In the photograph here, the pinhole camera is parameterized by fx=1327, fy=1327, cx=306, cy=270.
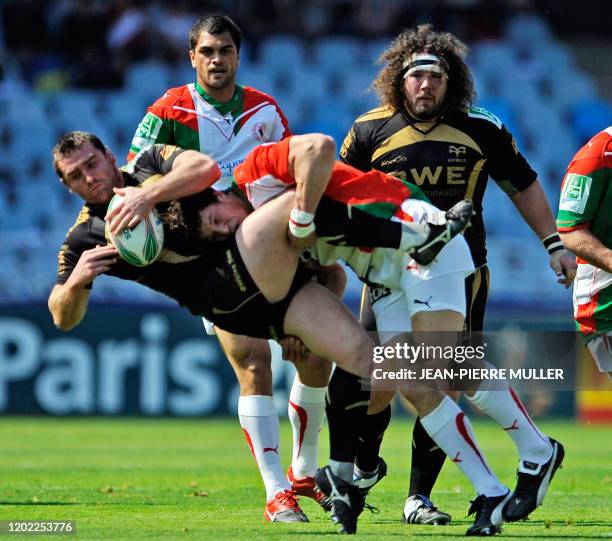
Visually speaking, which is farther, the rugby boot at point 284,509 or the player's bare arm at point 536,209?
the player's bare arm at point 536,209

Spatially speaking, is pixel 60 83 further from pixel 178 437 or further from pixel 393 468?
pixel 393 468

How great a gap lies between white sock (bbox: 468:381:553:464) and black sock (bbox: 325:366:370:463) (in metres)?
0.62

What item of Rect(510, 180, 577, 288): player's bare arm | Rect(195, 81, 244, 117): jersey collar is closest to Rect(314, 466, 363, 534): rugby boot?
Rect(510, 180, 577, 288): player's bare arm

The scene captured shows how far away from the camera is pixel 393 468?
1159 cm

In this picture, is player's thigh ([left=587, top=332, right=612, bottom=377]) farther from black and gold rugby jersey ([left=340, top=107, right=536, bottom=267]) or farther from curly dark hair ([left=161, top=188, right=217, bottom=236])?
curly dark hair ([left=161, top=188, right=217, bottom=236])

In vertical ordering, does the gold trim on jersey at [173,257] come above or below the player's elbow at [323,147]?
below

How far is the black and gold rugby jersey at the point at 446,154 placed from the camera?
24.8ft

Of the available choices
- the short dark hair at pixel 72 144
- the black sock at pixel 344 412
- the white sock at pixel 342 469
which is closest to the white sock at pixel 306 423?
the black sock at pixel 344 412

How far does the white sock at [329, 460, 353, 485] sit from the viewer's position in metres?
6.61

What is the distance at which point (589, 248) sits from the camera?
7531 mm

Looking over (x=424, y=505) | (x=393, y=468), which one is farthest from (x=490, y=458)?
(x=424, y=505)

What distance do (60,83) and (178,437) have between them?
7.54m

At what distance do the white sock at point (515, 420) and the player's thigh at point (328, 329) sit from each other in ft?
2.63

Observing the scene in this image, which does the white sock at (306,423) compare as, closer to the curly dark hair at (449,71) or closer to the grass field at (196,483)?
the grass field at (196,483)
